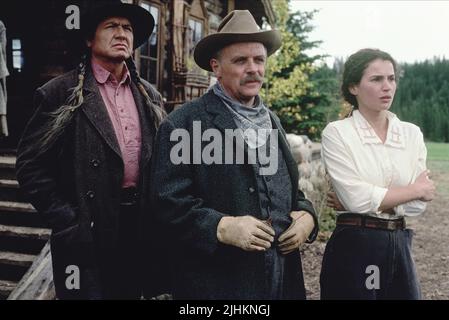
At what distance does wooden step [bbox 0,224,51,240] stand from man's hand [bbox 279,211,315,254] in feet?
7.67

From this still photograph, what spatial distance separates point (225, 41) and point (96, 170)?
2.79 feet

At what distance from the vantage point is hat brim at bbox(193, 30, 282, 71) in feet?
7.05

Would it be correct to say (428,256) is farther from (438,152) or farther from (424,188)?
(438,152)

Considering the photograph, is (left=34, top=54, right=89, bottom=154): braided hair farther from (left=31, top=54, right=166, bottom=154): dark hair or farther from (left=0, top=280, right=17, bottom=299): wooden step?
(left=0, top=280, right=17, bottom=299): wooden step

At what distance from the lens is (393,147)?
223cm

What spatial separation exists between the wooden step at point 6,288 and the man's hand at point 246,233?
2270 mm

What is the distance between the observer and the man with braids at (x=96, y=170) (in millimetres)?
2361

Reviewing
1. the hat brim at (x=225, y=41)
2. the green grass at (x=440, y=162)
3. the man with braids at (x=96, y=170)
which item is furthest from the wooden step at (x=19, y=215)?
the green grass at (x=440, y=162)

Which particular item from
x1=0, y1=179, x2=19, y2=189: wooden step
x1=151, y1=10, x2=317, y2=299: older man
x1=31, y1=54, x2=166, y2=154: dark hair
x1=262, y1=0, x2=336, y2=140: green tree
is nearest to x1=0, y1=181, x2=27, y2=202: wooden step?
x1=0, y1=179, x2=19, y2=189: wooden step

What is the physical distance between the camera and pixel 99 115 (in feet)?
7.87

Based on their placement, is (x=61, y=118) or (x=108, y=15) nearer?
(x=61, y=118)

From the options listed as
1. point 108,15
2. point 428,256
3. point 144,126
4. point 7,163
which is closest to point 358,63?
point 144,126

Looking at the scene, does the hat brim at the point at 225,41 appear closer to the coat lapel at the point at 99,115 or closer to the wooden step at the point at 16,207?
the coat lapel at the point at 99,115
